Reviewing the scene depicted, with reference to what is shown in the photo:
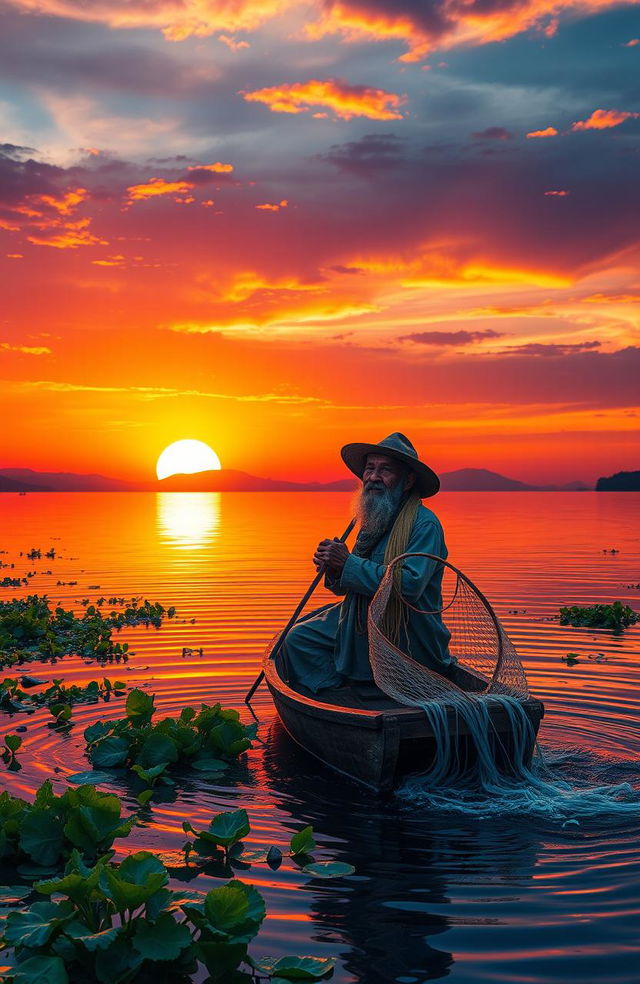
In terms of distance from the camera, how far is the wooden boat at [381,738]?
6430mm

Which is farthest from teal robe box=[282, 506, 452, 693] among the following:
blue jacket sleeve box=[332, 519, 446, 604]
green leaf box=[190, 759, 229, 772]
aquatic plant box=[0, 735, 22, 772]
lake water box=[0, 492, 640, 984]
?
aquatic plant box=[0, 735, 22, 772]

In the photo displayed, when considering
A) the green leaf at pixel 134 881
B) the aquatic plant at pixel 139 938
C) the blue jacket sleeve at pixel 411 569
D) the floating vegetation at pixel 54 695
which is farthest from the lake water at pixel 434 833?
the blue jacket sleeve at pixel 411 569

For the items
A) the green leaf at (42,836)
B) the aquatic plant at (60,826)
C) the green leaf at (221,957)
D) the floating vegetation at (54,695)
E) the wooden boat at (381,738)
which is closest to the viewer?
the green leaf at (221,957)

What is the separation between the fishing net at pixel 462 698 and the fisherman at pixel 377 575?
104 mm

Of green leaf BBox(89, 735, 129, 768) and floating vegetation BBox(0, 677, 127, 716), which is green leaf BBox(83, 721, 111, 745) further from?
floating vegetation BBox(0, 677, 127, 716)

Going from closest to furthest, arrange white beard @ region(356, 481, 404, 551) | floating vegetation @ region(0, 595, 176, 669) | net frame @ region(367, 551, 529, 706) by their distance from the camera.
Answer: net frame @ region(367, 551, 529, 706) < white beard @ region(356, 481, 404, 551) < floating vegetation @ region(0, 595, 176, 669)

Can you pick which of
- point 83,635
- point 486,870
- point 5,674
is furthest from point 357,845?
point 83,635

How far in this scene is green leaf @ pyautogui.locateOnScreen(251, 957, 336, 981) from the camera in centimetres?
404

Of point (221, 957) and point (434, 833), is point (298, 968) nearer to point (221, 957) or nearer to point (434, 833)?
point (221, 957)

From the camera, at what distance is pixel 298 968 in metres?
4.05

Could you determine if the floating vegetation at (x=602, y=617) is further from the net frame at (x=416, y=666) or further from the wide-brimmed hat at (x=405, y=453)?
the net frame at (x=416, y=666)

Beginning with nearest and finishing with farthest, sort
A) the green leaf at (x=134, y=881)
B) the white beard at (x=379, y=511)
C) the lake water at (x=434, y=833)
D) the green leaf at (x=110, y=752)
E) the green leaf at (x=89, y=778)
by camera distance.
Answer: the green leaf at (x=134, y=881)
the lake water at (x=434, y=833)
the green leaf at (x=89, y=778)
the green leaf at (x=110, y=752)
the white beard at (x=379, y=511)

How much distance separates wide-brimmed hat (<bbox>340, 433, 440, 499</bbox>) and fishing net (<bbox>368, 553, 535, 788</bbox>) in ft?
2.68

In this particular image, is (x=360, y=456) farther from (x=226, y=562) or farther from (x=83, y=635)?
(x=226, y=562)
